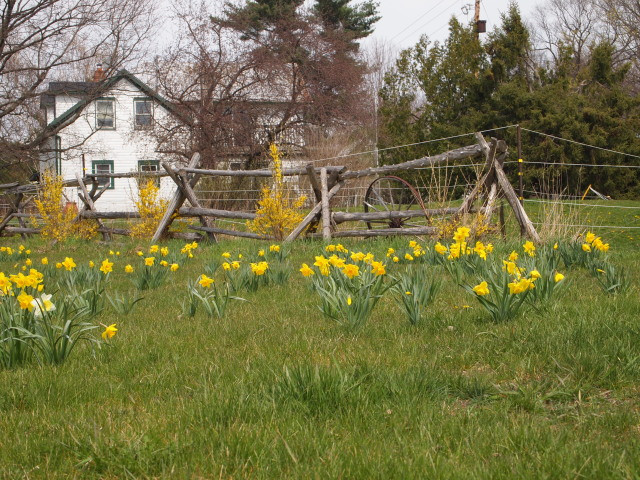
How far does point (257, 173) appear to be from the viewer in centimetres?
959

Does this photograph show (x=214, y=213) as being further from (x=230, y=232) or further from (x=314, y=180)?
(x=314, y=180)

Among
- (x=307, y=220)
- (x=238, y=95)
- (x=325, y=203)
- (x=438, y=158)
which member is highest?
(x=238, y=95)

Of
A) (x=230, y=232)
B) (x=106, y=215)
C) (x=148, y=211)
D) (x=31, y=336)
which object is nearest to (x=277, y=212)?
(x=230, y=232)

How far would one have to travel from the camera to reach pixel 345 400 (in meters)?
2.09

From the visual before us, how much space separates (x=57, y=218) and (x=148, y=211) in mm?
1738

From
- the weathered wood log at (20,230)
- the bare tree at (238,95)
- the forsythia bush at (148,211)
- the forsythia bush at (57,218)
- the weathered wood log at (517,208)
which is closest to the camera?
the weathered wood log at (517,208)

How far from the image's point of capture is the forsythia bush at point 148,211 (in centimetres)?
1072

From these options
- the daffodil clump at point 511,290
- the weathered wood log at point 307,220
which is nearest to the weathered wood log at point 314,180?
the weathered wood log at point 307,220

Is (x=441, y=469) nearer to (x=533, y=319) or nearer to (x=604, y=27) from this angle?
(x=533, y=319)

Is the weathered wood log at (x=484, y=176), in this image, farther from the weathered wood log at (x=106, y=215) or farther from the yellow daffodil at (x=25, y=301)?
the weathered wood log at (x=106, y=215)

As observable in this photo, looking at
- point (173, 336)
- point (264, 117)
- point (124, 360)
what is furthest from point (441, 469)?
point (264, 117)

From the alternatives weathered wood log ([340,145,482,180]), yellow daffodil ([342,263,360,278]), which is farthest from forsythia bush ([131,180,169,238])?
yellow daffodil ([342,263,360,278])

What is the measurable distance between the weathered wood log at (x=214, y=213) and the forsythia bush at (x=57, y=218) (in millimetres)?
2370

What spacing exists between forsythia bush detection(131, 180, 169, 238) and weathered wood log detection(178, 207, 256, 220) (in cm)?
74
